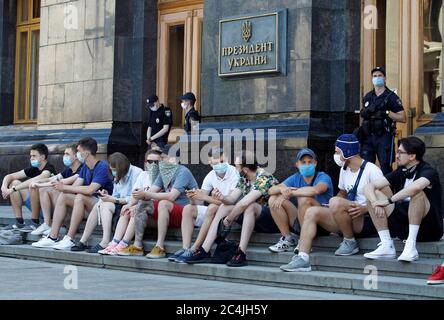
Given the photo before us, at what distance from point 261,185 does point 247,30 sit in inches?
162

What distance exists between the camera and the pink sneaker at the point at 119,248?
41.8 ft

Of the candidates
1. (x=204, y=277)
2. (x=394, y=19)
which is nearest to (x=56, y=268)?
(x=204, y=277)

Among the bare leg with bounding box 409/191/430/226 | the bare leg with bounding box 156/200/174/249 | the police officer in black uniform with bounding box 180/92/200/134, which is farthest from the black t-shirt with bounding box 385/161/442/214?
the police officer in black uniform with bounding box 180/92/200/134

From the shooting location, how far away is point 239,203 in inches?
455

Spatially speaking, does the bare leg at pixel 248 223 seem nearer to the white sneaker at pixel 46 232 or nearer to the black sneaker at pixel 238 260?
the black sneaker at pixel 238 260

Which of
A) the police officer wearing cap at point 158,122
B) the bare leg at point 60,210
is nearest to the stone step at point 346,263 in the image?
the bare leg at point 60,210

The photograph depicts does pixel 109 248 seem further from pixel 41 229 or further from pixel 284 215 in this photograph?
pixel 284 215

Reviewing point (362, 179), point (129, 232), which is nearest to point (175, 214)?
point (129, 232)

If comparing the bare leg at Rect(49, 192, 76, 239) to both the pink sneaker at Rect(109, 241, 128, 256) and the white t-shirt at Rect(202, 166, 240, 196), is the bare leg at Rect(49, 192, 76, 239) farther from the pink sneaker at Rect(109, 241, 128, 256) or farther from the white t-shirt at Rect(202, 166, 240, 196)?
the white t-shirt at Rect(202, 166, 240, 196)

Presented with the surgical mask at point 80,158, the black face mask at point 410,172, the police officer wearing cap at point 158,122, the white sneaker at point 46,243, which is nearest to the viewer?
the black face mask at point 410,172

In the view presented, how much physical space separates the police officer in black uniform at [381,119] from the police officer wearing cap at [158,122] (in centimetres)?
496
